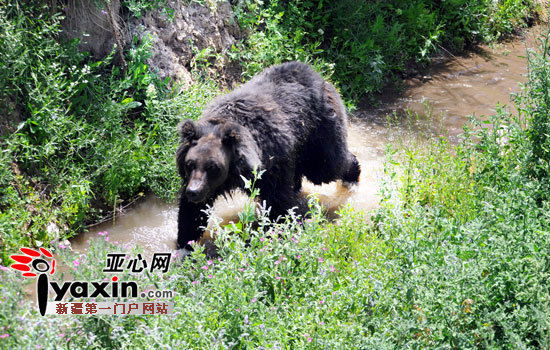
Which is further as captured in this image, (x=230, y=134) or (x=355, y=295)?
(x=230, y=134)

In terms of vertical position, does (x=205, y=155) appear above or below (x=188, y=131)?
below

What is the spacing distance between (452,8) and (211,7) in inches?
186

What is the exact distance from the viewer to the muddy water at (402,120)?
20.2 feet

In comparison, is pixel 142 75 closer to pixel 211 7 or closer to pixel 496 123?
pixel 211 7

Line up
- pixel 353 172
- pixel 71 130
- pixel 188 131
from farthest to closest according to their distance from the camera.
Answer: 1. pixel 353 172
2. pixel 71 130
3. pixel 188 131

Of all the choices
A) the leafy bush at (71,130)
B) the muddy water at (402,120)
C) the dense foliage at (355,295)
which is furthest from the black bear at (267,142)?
the leafy bush at (71,130)

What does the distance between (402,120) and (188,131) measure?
13.9ft

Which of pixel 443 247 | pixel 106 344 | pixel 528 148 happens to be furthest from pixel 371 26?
pixel 106 344

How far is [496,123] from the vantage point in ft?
19.1

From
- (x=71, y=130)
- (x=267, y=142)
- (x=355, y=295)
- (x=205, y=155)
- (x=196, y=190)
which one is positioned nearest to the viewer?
(x=355, y=295)

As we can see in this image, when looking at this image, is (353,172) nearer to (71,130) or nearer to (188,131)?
(188,131)

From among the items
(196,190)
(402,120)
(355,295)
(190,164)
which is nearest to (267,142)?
(190,164)

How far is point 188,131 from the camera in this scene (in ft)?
17.7

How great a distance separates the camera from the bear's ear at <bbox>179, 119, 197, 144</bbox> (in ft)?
17.6
